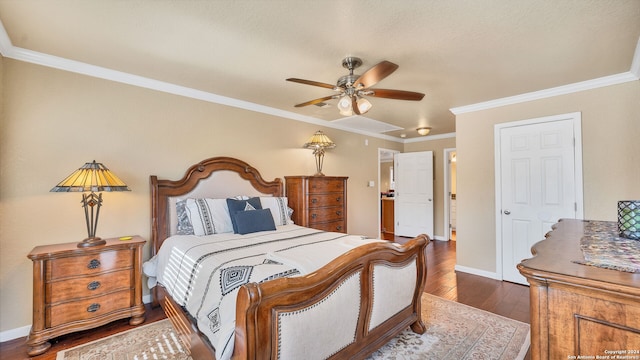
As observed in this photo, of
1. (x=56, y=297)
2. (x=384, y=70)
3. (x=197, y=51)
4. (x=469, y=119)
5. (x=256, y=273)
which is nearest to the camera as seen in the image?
(x=256, y=273)

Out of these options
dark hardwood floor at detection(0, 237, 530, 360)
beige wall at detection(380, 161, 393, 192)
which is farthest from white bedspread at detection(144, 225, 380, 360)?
beige wall at detection(380, 161, 393, 192)

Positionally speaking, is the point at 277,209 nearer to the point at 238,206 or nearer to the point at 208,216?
the point at 238,206

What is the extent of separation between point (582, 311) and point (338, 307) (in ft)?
3.39

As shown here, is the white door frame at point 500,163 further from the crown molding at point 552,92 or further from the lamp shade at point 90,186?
the lamp shade at point 90,186

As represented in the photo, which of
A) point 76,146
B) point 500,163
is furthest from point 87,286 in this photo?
point 500,163

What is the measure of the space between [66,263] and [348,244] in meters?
2.26

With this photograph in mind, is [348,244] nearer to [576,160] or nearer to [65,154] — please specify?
[65,154]

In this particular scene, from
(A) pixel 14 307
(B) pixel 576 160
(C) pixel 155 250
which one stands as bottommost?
(A) pixel 14 307

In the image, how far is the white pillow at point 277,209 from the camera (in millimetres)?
3330

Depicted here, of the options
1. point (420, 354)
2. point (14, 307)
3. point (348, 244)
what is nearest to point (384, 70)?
point (348, 244)

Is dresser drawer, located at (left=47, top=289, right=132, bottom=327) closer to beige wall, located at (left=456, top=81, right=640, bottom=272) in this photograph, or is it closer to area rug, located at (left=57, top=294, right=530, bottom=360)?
area rug, located at (left=57, top=294, right=530, bottom=360)

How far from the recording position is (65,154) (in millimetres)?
2439

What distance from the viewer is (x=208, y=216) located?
9.18ft

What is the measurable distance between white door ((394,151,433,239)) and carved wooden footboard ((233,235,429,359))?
12.9 ft
